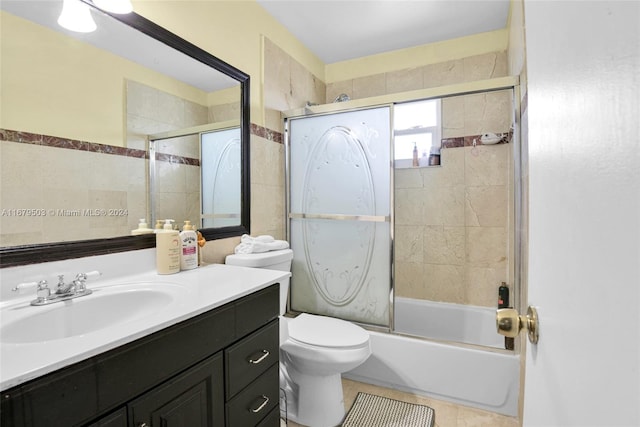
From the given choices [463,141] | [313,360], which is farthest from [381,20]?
[313,360]

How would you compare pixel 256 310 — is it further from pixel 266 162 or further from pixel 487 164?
pixel 487 164

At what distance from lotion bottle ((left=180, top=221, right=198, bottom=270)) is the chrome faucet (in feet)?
1.15

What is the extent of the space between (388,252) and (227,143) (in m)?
1.21

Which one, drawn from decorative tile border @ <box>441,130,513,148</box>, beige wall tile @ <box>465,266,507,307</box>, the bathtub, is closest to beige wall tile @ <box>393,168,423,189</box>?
decorative tile border @ <box>441,130,513,148</box>

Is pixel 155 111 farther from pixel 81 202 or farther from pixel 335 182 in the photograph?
pixel 335 182

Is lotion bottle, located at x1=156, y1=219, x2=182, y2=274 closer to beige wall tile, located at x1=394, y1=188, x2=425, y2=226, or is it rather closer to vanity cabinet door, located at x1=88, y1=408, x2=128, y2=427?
vanity cabinet door, located at x1=88, y1=408, x2=128, y2=427

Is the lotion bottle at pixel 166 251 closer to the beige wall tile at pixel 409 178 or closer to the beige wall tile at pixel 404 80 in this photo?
the beige wall tile at pixel 409 178

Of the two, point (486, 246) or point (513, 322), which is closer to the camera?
point (513, 322)

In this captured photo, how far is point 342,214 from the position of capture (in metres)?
2.17

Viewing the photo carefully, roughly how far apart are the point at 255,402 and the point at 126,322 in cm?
53

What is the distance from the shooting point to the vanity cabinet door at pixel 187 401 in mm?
754

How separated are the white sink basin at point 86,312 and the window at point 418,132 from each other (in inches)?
85.7

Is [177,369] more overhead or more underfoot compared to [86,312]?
more underfoot

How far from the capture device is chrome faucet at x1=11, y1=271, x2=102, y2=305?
91 cm
